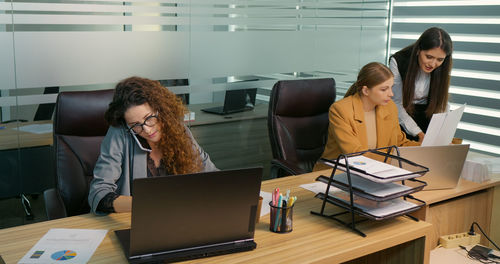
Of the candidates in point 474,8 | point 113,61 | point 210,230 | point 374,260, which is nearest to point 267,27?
point 113,61

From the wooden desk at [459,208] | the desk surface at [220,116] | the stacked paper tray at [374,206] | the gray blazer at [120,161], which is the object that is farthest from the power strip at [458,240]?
the desk surface at [220,116]

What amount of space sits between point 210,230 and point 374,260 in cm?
77

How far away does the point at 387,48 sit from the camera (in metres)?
4.74

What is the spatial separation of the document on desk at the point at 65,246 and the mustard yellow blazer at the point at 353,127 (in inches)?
55.4

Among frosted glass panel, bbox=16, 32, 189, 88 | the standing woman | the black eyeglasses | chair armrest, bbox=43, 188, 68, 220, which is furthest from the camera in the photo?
the standing woman

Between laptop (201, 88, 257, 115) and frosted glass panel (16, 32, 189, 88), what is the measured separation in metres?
0.37

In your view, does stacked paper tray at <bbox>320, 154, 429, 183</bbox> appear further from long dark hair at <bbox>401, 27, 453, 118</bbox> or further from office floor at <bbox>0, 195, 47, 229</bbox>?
office floor at <bbox>0, 195, 47, 229</bbox>

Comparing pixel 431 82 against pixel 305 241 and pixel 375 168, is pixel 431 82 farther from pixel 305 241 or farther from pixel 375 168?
pixel 305 241

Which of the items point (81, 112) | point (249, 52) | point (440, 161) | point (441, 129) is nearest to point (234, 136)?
point (249, 52)

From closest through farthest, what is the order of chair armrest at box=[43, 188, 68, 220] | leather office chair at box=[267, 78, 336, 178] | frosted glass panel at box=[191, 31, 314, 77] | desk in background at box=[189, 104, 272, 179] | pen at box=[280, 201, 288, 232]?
pen at box=[280, 201, 288, 232]
chair armrest at box=[43, 188, 68, 220]
leather office chair at box=[267, 78, 336, 178]
frosted glass panel at box=[191, 31, 314, 77]
desk in background at box=[189, 104, 272, 179]

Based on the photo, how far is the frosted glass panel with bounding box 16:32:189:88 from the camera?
2.93 m

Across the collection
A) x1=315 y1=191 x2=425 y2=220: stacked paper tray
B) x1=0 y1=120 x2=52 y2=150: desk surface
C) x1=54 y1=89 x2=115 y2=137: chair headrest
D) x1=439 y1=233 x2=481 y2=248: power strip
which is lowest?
x1=439 y1=233 x2=481 y2=248: power strip

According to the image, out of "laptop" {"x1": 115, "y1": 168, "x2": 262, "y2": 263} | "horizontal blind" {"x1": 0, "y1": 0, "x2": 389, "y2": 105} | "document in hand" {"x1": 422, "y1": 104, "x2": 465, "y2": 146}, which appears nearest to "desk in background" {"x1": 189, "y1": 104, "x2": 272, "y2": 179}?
"horizontal blind" {"x1": 0, "y1": 0, "x2": 389, "y2": 105}

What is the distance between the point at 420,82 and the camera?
3.45 metres
